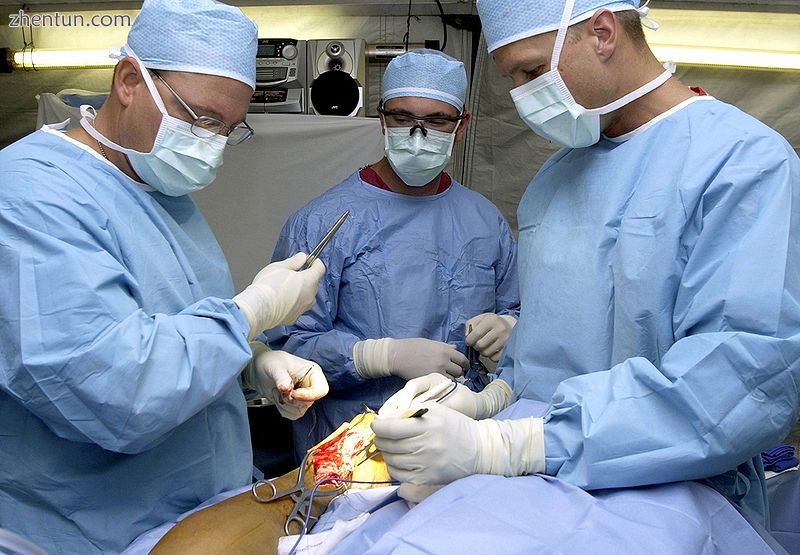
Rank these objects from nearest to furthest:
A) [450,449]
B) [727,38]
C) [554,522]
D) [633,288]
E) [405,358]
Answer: [554,522], [450,449], [633,288], [405,358], [727,38]

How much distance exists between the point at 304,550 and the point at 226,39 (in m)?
1.01

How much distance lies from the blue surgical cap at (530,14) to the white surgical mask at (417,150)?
88 cm

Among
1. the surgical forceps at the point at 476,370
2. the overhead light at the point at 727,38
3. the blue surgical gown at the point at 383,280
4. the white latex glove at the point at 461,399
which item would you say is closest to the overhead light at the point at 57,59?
the blue surgical gown at the point at 383,280

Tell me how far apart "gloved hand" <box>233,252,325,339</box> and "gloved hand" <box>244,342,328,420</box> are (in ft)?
0.30

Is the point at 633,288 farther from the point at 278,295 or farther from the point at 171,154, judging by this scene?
the point at 171,154

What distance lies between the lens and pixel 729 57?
137 inches

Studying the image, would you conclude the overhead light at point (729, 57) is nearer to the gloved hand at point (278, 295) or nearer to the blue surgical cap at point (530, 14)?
the blue surgical cap at point (530, 14)

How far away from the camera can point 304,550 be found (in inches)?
50.0

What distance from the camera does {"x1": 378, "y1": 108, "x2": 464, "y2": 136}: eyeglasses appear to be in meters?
2.43

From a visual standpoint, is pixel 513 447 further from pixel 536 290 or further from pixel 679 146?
pixel 679 146

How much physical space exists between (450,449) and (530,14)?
0.81 meters

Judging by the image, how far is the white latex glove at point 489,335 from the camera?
2.25m

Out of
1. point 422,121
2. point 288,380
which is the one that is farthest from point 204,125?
point 422,121

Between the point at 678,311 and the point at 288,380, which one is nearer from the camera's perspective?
the point at 678,311
